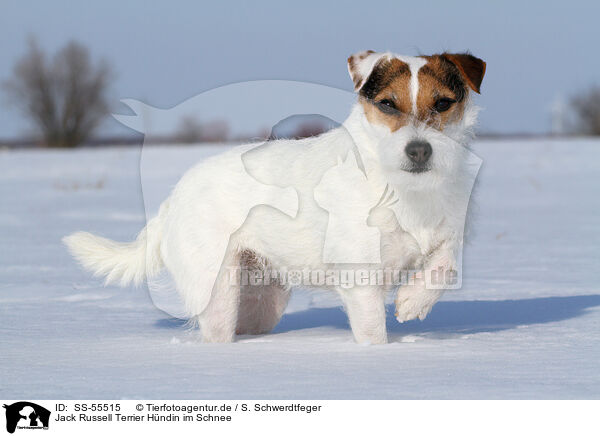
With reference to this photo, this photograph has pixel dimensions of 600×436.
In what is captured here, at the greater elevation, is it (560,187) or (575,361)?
(575,361)

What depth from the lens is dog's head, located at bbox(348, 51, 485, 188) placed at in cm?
430

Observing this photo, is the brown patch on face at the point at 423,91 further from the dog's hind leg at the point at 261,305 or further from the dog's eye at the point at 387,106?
the dog's hind leg at the point at 261,305

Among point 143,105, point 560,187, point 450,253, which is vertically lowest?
point 560,187

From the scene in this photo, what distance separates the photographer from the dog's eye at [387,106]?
443 cm

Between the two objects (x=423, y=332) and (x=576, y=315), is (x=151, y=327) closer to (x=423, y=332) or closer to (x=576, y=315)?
(x=423, y=332)

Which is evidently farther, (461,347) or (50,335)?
(50,335)

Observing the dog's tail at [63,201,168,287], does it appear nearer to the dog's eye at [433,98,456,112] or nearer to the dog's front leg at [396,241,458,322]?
the dog's front leg at [396,241,458,322]

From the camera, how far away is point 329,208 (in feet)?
15.4

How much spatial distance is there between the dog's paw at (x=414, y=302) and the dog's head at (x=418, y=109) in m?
0.64

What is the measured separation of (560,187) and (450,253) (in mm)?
13061
